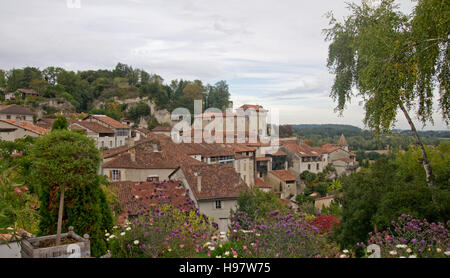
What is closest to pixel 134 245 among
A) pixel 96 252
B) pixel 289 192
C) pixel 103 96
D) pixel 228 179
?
pixel 96 252

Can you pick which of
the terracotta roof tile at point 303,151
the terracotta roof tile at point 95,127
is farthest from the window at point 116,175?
the terracotta roof tile at point 303,151

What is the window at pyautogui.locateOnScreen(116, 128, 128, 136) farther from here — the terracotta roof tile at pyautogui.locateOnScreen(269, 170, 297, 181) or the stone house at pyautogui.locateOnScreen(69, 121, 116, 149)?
the terracotta roof tile at pyautogui.locateOnScreen(269, 170, 297, 181)

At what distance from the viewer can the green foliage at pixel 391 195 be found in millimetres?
8328

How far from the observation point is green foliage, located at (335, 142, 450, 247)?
833 centimetres

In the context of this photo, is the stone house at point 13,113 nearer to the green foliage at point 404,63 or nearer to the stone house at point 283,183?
the stone house at point 283,183

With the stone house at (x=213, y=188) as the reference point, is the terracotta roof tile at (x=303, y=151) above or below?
above

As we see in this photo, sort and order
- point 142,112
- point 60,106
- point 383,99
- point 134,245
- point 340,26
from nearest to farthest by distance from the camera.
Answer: point 134,245
point 383,99
point 340,26
point 60,106
point 142,112

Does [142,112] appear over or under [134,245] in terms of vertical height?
over

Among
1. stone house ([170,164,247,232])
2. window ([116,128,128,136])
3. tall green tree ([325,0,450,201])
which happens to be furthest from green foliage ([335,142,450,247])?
window ([116,128,128,136])

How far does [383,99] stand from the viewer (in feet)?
22.8

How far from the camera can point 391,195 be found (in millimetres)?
8820

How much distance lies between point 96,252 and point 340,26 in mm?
11830

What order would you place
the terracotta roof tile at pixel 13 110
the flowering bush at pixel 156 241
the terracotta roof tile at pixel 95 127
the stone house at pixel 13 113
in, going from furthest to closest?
the terracotta roof tile at pixel 13 110 < the stone house at pixel 13 113 < the terracotta roof tile at pixel 95 127 < the flowering bush at pixel 156 241
